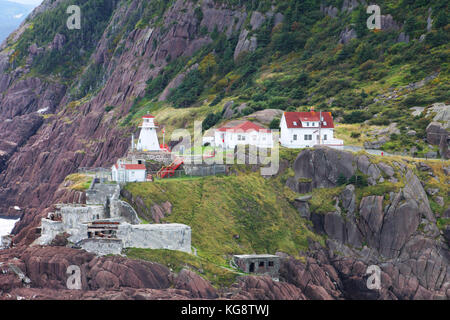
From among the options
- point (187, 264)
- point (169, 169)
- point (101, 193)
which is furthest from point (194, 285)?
point (169, 169)

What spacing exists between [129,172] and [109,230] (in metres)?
10.8

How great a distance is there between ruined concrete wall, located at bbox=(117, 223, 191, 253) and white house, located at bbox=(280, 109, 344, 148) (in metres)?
28.7

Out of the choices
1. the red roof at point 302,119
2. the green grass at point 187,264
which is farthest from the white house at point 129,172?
the red roof at point 302,119

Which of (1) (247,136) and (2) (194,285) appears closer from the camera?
(2) (194,285)

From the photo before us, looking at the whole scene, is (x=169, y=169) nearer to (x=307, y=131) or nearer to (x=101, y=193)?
(x=101, y=193)

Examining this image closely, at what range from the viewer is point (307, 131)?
95938 mm

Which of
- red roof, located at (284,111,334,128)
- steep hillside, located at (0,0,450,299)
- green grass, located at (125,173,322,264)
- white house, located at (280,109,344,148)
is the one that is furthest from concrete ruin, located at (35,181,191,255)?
red roof, located at (284,111,334,128)

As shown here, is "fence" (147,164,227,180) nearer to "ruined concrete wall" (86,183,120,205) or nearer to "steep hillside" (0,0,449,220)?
"ruined concrete wall" (86,183,120,205)

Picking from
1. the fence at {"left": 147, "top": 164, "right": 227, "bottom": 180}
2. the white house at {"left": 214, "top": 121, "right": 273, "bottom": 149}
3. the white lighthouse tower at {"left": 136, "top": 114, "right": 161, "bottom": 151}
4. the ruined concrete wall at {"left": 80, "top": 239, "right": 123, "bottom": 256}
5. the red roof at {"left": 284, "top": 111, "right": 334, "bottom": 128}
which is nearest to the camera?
the ruined concrete wall at {"left": 80, "top": 239, "right": 123, "bottom": 256}

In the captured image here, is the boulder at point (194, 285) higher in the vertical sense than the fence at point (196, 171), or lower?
lower

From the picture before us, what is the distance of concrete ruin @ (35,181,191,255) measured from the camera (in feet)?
228

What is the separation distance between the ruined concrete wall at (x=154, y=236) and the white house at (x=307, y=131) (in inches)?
1131

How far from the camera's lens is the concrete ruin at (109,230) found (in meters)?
69.5

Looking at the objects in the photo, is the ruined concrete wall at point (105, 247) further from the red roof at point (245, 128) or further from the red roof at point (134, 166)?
the red roof at point (245, 128)
